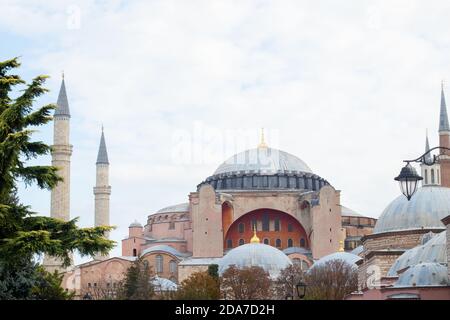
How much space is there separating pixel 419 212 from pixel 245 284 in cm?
855

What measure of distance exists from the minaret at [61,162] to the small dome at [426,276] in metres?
33.6

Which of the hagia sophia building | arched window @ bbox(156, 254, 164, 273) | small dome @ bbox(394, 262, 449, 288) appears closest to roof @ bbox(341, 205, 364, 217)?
the hagia sophia building

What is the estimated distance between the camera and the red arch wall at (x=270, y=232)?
65.5 meters

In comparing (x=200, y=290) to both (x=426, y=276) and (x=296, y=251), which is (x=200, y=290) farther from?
(x=296, y=251)

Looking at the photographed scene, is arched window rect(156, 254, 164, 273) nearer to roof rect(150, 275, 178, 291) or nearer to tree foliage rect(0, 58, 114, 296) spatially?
roof rect(150, 275, 178, 291)

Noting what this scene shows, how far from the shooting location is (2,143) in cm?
1473

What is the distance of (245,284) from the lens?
4475 cm

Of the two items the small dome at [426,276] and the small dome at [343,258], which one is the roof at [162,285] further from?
the small dome at [426,276]

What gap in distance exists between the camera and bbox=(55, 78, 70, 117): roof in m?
65.4

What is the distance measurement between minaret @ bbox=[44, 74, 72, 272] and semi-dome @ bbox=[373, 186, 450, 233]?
74.3ft

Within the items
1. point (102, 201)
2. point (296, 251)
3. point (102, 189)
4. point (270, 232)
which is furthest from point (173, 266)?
point (102, 189)

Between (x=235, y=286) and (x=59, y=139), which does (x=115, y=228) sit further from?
(x=59, y=139)
